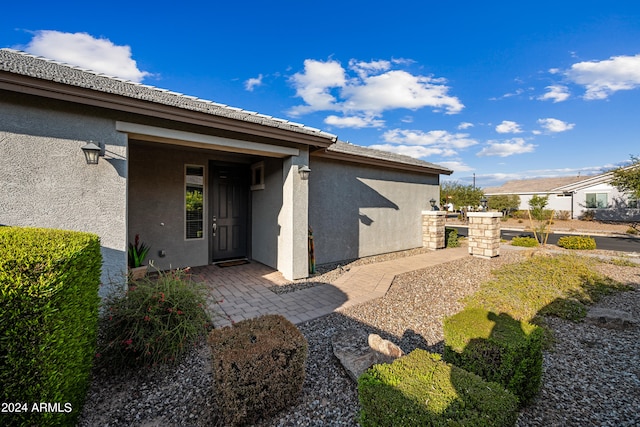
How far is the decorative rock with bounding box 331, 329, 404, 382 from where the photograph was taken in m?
2.73

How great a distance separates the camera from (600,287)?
19.0ft

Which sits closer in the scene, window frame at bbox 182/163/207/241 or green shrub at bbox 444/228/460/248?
window frame at bbox 182/163/207/241

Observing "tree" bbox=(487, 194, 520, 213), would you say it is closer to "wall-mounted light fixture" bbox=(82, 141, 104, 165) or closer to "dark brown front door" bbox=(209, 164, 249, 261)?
"dark brown front door" bbox=(209, 164, 249, 261)

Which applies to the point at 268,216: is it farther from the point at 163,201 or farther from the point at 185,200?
the point at 163,201

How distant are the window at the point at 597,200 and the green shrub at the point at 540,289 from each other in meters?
27.1

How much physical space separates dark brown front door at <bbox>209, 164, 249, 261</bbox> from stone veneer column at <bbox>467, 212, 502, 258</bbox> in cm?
785

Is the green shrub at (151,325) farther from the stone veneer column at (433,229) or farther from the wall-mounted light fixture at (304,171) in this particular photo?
the stone veneer column at (433,229)

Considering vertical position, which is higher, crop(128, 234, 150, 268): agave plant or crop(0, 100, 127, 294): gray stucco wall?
crop(0, 100, 127, 294): gray stucco wall

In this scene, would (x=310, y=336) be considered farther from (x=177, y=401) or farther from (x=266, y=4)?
(x=266, y=4)

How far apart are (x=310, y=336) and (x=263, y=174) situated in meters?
4.79

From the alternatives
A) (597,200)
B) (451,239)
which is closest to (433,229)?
(451,239)

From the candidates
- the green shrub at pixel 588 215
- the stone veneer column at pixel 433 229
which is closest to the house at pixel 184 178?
the stone veneer column at pixel 433 229

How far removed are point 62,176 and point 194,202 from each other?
3.28 metres

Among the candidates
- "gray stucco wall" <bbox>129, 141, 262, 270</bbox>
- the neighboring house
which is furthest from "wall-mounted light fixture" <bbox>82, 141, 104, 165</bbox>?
the neighboring house
